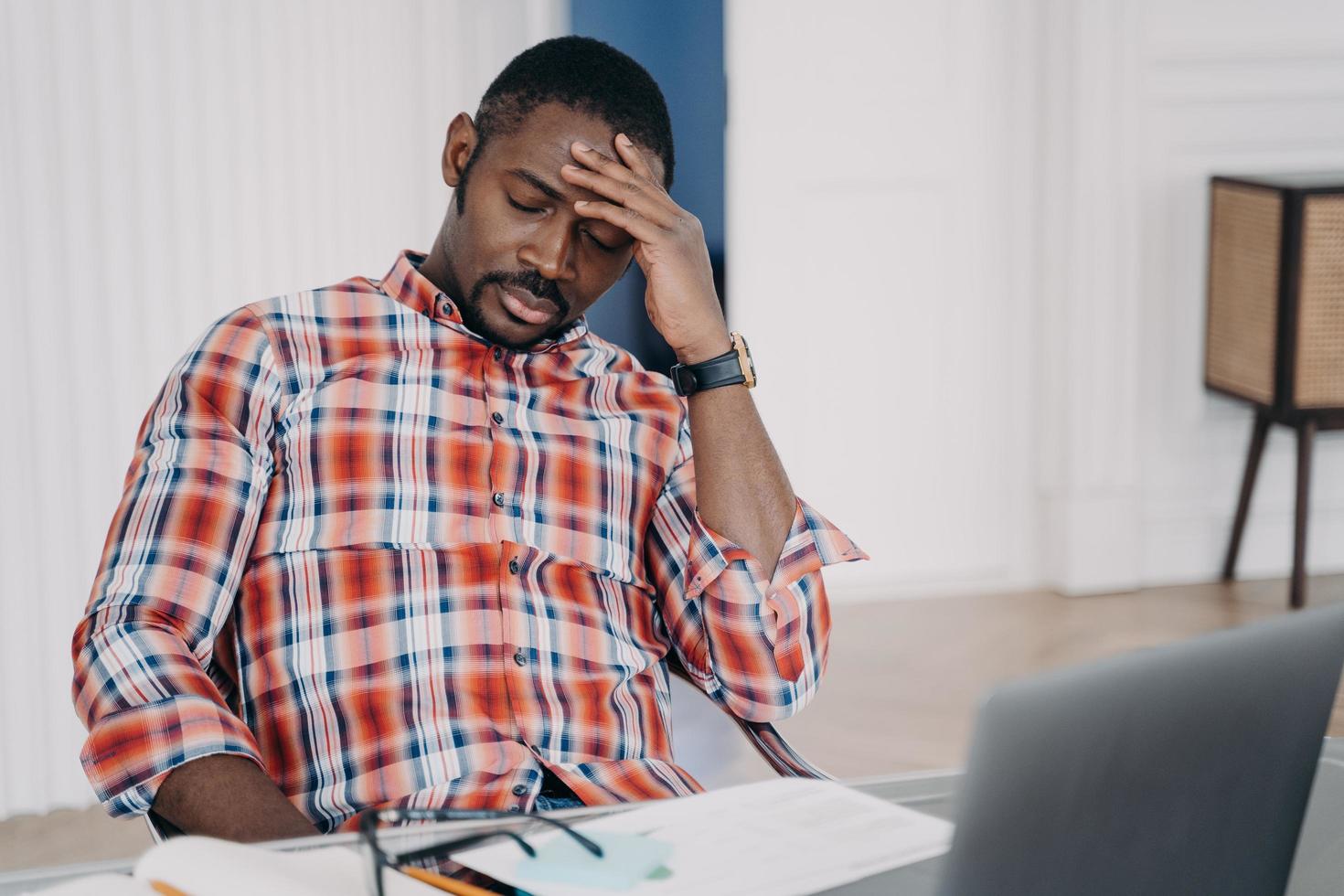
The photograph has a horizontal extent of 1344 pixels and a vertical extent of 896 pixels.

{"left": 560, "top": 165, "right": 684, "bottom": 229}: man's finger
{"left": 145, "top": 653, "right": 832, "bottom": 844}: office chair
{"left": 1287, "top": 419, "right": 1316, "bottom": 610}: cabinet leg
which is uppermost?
{"left": 560, "top": 165, "right": 684, "bottom": 229}: man's finger

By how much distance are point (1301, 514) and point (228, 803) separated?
2.98 m

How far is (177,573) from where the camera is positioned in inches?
49.1

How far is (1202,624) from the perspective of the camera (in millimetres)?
3475

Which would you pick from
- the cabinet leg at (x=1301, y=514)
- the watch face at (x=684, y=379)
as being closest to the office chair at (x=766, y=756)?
the watch face at (x=684, y=379)

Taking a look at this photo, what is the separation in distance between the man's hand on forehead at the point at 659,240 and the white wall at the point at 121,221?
55.2 inches

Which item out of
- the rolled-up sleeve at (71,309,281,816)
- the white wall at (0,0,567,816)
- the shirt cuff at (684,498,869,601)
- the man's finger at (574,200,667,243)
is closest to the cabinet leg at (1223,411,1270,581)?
the white wall at (0,0,567,816)

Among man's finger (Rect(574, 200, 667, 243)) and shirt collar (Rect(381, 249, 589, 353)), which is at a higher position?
man's finger (Rect(574, 200, 667, 243))

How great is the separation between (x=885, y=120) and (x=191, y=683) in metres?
2.71

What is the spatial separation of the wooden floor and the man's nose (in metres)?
1.34

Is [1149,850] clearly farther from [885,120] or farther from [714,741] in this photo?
[885,120]

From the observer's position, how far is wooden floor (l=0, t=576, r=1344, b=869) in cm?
255

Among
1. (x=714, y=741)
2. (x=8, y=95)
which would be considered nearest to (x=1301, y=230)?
(x=714, y=741)

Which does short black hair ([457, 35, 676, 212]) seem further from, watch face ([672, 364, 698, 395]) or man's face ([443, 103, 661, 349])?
watch face ([672, 364, 698, 395])

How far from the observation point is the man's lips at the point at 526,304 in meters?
1.45
